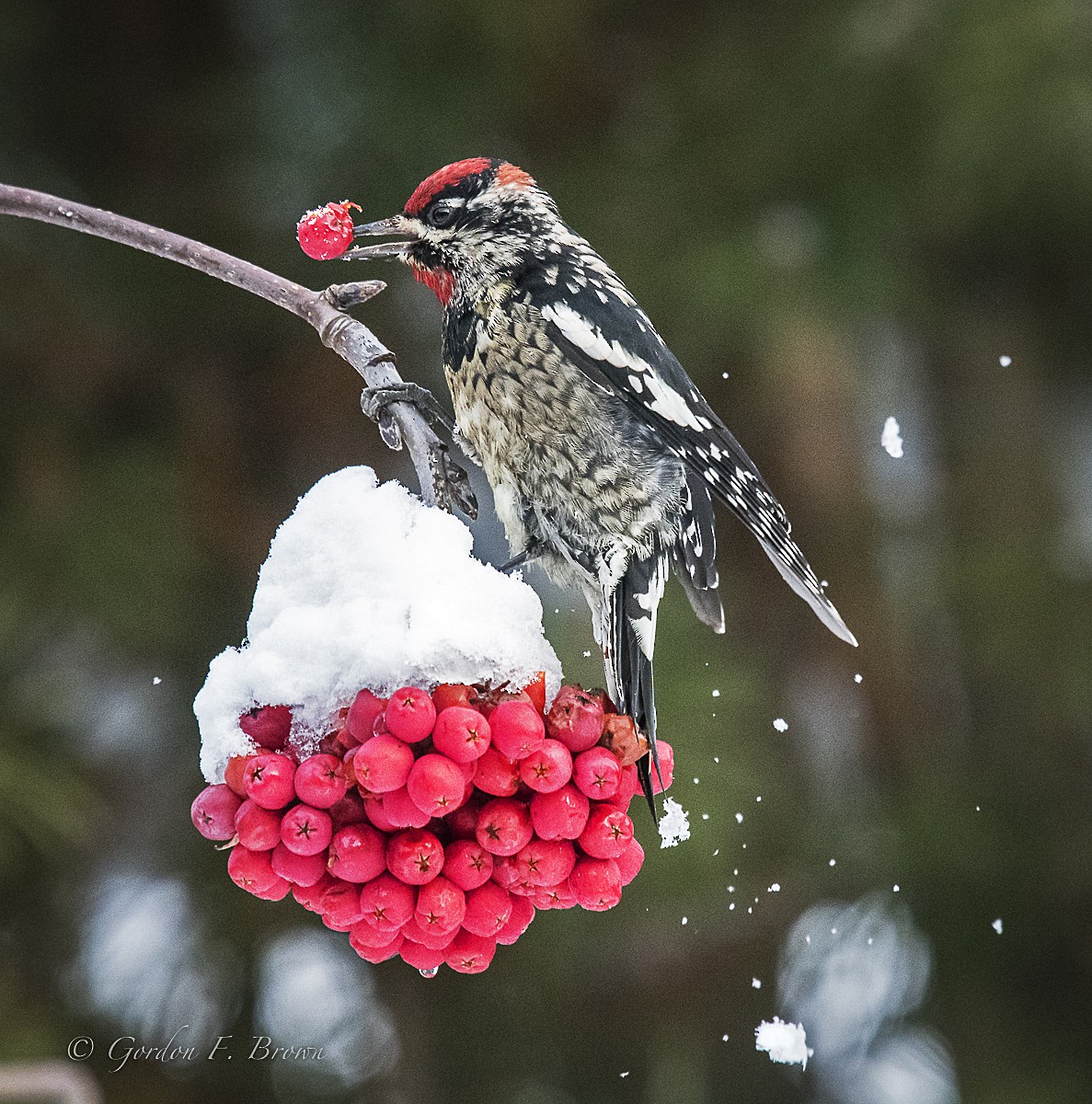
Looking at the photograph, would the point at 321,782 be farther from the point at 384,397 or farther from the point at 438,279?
the point at 438,279

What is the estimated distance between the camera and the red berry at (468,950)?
55 centimetres

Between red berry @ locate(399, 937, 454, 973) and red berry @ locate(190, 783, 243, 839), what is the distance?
11 centimetres

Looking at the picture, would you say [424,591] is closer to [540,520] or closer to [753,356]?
[540,520]

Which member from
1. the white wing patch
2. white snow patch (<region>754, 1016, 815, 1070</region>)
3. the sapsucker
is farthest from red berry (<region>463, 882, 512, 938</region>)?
white snow patch (<region>754, 1016, 815, 1070</region>)

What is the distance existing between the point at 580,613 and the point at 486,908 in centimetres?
61

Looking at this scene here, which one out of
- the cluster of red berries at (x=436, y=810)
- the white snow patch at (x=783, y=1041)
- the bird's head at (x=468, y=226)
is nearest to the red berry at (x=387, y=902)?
the cluster of red berries at (x=436, y=810)

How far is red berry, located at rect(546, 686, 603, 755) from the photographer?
1.71 ft

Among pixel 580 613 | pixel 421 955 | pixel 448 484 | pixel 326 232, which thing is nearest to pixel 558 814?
pixel 421 955

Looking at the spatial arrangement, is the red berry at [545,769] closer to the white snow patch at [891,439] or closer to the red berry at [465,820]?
the red berry at [465,820]

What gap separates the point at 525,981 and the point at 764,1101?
12.0 inches

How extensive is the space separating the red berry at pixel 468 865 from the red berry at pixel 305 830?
0.06 metres

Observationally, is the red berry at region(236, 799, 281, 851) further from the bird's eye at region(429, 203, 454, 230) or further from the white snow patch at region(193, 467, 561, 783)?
the bird's eye at region(429, 203, 454, 230)

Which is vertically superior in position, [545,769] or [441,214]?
[441,214]

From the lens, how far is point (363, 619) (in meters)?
0.53
